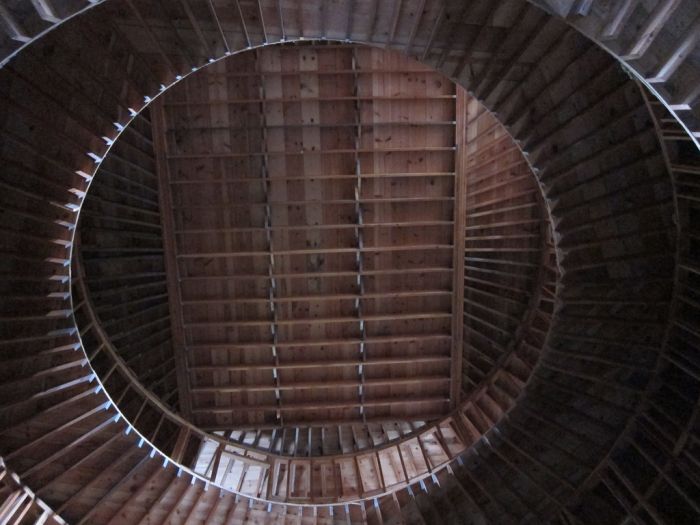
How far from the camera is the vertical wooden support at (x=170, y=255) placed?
10.7 meters

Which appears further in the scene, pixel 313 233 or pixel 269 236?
pixel 313 233

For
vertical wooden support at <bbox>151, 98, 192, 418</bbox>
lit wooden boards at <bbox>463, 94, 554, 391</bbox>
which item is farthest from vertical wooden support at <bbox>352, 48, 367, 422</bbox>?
vertical wooden support at <bbox>151, 98, 192, 418</bbox>

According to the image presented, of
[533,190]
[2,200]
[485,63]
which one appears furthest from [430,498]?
[2,200]

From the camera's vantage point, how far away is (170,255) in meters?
11.6

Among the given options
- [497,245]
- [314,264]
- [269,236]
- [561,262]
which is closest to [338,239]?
[314,264]

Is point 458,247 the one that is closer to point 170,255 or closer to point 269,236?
point 269,236

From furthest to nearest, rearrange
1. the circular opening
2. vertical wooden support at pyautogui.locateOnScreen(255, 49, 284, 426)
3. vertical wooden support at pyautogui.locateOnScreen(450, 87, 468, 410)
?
vertical wooden support at pyautogui.locateOnScreen(450, 87, 468, 410) < the circular opening < vertical wooden support at pyautogui.locateOnScreen(255, 49, 284, 426)

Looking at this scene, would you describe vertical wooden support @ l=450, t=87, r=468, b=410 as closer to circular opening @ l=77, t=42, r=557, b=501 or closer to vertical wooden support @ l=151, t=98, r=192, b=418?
circular opening @ l=77, t=42, r=557, b=501

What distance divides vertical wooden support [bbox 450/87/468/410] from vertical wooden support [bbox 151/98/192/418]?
5.85 metres

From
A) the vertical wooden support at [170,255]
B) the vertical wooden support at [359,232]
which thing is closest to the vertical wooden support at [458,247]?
the vertical wooden support at [359,232]

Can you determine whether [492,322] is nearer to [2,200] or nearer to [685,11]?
[685,11]

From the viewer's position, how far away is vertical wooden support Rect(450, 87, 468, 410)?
10898 mm

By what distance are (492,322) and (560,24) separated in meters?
7.11

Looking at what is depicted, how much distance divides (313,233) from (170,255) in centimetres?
306
